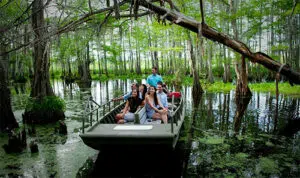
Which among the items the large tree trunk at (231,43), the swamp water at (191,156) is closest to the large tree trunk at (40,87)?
the swamp water at (191,156)

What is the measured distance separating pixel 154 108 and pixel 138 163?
1.63 meters

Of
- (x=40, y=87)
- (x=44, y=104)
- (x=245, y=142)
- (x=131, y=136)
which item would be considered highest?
(x=40, y=87)

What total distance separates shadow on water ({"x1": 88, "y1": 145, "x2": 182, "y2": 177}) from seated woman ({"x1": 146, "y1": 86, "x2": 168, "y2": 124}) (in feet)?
3.44

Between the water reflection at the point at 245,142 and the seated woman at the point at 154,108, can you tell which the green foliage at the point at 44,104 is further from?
the water reflection at the point at 245,142

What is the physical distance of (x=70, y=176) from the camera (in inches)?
212

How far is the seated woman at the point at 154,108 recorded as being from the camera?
724 cm

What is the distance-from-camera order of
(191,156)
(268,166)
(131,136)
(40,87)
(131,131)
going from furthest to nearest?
(40,87), (191,156), (131,131), (268,166), (131,136)

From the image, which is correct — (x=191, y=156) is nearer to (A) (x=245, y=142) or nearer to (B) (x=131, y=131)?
(B) (x=131, y=131)

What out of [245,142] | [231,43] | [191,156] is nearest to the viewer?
[231,43]

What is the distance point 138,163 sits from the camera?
6332mm

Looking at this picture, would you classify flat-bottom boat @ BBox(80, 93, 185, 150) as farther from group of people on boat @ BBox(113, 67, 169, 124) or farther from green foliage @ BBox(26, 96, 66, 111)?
green foliage @ BBox(26, 96, 66, 111)

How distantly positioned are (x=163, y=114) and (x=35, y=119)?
229 inches

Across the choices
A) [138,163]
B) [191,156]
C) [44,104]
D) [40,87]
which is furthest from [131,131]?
[40,87]

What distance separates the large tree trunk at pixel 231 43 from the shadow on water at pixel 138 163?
8.82ft
